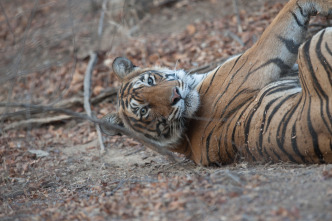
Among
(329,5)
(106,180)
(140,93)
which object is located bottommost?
(106,180)

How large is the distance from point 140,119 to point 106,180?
0.86 metres

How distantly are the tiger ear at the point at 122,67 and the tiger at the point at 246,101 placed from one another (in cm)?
22

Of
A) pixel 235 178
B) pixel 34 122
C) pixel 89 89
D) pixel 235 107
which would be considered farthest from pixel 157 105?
pixel 34 122

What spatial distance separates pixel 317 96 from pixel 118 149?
339 cm

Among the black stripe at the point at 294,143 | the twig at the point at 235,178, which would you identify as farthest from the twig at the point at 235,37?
the twig at the point at 235,178

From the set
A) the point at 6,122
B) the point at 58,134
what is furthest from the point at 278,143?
the point at 6,122

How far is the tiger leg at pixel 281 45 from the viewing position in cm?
471

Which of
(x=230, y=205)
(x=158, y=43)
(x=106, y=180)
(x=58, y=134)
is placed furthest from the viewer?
(x=158, y=43)

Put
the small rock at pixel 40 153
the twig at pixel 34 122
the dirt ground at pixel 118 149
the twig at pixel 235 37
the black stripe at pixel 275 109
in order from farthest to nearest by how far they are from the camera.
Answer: the twig at pixel 34 122
the twig at pixel 235 37
the small rock at pixel 40 153
the black stripe at pixel 275 109
the dirt ground at pixel 118 149

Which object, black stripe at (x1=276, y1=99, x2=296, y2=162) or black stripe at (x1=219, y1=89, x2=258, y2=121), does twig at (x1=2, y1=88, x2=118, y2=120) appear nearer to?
black stripe at (x1=219, y1=89, x2=258, y2=121)

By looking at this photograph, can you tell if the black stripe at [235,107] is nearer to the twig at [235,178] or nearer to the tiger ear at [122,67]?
the twig at [235,178]

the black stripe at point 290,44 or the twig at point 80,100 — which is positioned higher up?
the black stripe at point 290,44

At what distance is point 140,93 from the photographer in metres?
4.82

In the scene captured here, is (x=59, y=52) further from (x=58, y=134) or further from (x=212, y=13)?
(x=212, y=13)
